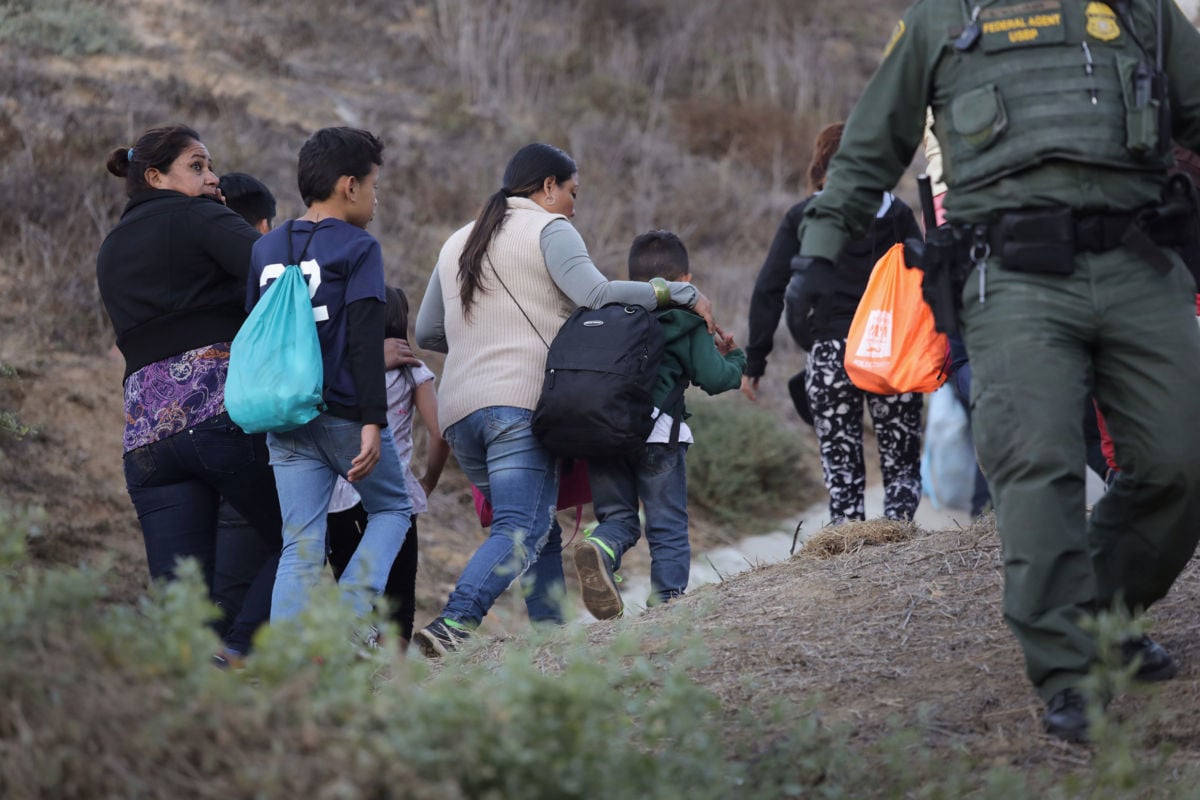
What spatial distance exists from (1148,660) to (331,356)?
2414mm

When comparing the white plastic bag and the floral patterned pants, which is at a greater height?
the floral patterned pants

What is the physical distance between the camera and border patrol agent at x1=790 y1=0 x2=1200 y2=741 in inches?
132

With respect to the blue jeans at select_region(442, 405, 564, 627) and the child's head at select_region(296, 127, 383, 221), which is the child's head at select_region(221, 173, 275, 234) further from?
the blue jeans at select_region(442, 405, 564, 627)

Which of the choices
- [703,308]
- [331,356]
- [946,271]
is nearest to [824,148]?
[703,308]

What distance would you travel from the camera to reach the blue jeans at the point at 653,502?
214 inches

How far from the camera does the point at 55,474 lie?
8.27 meters

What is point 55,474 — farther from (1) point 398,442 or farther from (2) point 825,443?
(2) point 825,443

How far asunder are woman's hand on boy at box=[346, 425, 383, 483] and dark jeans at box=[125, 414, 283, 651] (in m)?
0.47

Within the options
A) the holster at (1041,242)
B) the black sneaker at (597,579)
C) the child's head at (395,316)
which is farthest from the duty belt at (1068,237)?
the child's head at (395,316)

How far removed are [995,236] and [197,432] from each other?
8.07 feet

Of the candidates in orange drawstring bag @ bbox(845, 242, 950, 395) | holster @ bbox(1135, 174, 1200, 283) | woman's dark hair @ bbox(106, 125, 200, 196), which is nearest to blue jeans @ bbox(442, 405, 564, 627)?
orange drawstring bag @ bbox(845, 242, 950, 395)

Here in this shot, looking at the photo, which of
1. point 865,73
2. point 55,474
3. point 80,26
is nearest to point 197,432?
point 55,474

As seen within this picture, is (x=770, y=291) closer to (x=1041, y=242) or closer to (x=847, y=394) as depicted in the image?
(x=847, y=394)

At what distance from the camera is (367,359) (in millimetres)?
4445
